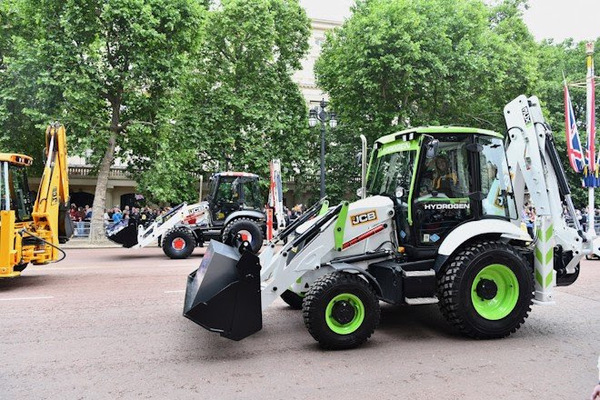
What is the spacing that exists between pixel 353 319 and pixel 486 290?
1.73 meters

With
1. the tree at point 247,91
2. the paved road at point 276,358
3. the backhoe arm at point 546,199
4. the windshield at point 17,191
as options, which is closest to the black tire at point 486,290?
the paved road at point 276,358

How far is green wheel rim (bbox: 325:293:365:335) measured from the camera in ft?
16.9

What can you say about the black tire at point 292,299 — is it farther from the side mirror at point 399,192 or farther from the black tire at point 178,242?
the black tire at point 178,242

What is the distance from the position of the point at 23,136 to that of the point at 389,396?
21337 millimetres

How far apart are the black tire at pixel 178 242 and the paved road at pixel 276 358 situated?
20.4ft

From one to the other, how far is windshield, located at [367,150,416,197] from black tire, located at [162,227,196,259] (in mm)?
8648

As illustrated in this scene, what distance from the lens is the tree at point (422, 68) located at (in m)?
21.1

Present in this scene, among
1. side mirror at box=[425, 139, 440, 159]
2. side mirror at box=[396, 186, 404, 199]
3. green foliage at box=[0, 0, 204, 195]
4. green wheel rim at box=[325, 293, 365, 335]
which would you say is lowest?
green wheel rim at box=[325, 293, 365, 335]

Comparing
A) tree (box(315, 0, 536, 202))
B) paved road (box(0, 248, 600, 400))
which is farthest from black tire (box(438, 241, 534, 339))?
tree (box(315, 0, 536, 202))

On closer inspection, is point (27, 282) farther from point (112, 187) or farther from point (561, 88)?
point (561, 88)

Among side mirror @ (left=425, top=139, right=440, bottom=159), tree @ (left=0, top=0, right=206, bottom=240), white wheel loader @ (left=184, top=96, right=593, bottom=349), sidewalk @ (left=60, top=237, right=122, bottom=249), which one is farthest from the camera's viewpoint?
sidewalk @ (left=60, top=237, right=122, bottom=249)

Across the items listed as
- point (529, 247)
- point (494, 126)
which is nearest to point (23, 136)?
point (529, 247)

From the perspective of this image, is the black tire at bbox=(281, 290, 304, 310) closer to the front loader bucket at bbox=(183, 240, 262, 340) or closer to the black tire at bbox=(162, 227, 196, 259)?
the front loader bucket at bbox=(183, 240, 262, 340)

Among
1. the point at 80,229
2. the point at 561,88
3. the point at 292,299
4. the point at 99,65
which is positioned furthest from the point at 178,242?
the point at 561,88
